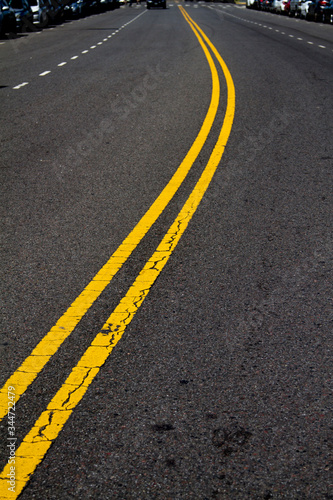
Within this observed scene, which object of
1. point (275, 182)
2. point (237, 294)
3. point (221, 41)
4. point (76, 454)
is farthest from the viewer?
point (221, 41)

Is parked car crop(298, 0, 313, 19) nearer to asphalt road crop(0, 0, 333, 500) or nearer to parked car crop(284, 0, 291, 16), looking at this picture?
parked car crop(284, 0, 291, 16)

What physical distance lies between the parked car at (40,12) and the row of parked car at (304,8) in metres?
16.7

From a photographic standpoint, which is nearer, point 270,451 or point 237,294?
point 270,451

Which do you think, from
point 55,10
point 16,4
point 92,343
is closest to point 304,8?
point 55,10

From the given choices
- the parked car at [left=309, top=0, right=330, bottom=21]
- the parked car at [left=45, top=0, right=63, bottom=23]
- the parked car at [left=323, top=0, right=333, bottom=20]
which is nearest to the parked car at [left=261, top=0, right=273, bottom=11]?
the parked car at [left=309, top=0, right=330, bottom=21]

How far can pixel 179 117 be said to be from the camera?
10.1 meters

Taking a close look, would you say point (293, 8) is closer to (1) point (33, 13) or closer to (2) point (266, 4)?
(2) point (266, 4)

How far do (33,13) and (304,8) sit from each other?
67.2 feet

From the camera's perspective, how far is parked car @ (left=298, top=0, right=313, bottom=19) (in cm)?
4312

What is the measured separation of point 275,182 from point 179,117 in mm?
3666

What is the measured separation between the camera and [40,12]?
33.8 m

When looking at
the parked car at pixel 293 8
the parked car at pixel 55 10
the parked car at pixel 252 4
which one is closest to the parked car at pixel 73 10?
the parked car at pixel 55 10

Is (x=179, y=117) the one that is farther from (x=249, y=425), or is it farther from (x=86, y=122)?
(x=249, y=425)

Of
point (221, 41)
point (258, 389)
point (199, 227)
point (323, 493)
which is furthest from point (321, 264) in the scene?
point (221, 41)
